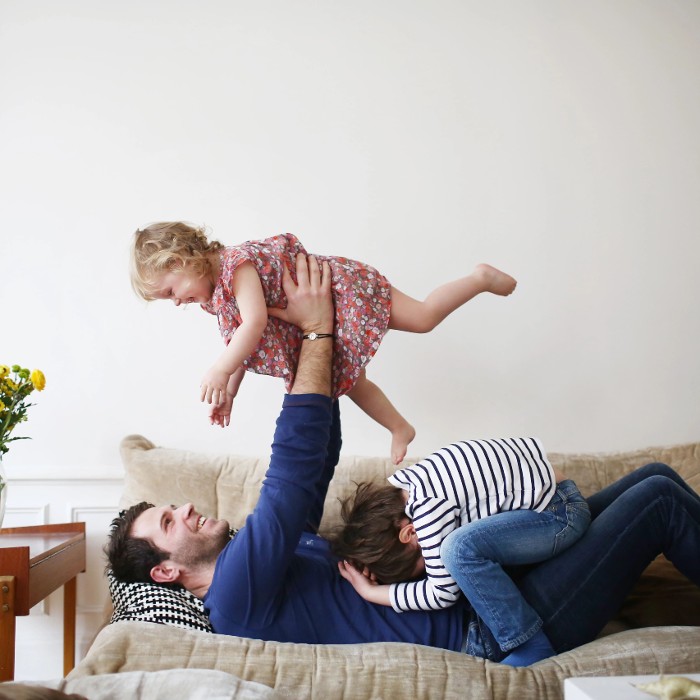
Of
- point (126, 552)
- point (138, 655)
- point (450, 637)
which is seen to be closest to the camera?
point (138, 655)

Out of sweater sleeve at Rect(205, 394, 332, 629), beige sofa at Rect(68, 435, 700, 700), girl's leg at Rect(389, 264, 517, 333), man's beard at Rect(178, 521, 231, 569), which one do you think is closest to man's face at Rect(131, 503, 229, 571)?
man's beard at Rect(178, 521, 231, 569)

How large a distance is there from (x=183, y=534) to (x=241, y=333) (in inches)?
19.3

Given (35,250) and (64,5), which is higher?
(64,5)

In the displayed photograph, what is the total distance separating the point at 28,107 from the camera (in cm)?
252

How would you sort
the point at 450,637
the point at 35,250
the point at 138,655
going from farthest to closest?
the point at 35,250 → the point at 450,637 → the point at 138,655

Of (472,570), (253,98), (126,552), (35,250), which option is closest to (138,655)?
(126,552)

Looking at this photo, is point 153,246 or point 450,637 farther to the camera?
point 153,246

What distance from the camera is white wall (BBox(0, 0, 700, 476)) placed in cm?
251

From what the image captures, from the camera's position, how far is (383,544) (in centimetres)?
159

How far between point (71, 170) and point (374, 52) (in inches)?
45.2

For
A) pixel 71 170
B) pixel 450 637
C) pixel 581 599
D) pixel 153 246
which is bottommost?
pixel 450 637

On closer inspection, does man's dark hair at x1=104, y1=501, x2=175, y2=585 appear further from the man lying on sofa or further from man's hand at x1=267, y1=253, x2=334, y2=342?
man's hand at x1=267, y1=253, x2=334, y2=342

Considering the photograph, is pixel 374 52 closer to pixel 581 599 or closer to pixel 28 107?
pixel 28 107

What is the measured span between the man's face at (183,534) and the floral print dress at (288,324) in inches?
15.0
